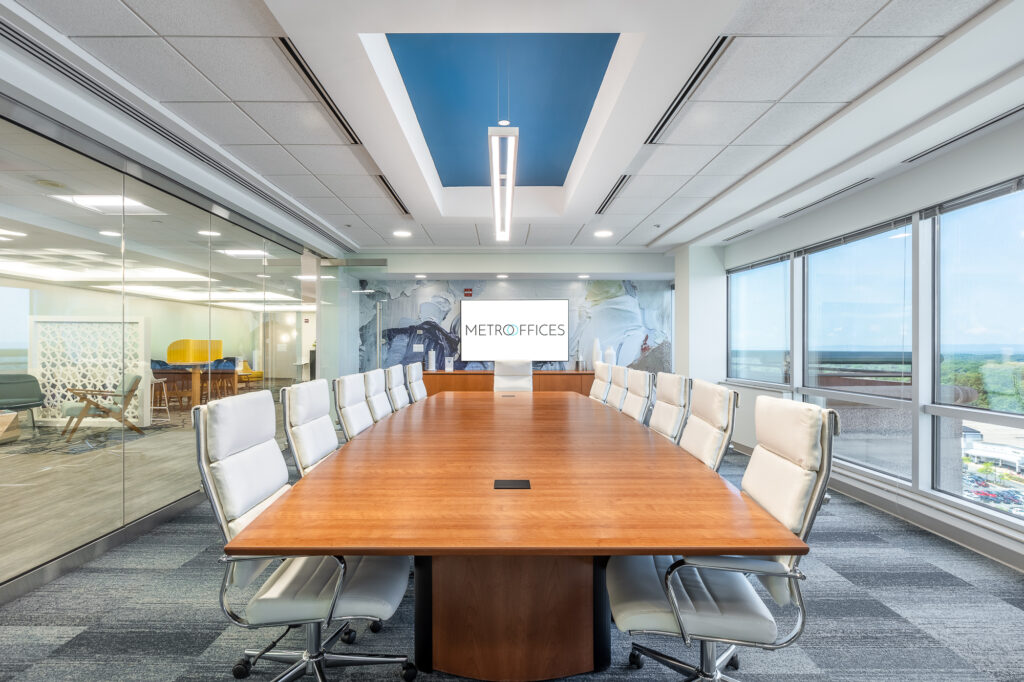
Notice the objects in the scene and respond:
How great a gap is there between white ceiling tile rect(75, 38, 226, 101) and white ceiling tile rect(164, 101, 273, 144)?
8 cm

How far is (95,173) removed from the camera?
3199mm

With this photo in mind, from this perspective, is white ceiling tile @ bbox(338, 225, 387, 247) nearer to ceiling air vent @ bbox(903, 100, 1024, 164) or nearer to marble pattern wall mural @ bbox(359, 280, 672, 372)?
marble pattern wall mural @ bbox(359, 280, 672, 372)

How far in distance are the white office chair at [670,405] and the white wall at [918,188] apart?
2667mm

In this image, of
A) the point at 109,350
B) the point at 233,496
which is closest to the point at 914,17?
the point at 233,496

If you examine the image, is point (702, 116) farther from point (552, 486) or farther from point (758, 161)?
point (552, 486)

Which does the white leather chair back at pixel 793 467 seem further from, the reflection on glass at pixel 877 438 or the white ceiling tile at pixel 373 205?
the white ceiling tile at pixel 373 205

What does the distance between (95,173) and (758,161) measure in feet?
16.6

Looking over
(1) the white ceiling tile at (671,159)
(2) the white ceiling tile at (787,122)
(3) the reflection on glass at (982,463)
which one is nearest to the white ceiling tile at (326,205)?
(1) the white ceiling tile at (671,159)

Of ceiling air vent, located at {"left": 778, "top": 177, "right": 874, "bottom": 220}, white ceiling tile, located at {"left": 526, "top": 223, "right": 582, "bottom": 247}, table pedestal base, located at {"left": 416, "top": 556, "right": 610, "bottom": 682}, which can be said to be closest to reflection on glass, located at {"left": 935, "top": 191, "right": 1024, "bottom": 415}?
ceiling air vent, located at {"left": 778, "top": 177, "right": 874, "bottom": 220}

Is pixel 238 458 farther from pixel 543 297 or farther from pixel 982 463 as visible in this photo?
pixel 543 297

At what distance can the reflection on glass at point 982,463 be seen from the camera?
328 centimetres

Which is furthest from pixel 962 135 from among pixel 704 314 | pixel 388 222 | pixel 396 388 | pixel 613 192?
pixel 388 222

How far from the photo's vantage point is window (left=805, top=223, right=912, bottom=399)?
424 centimetres

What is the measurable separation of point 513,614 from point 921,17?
3268mm
